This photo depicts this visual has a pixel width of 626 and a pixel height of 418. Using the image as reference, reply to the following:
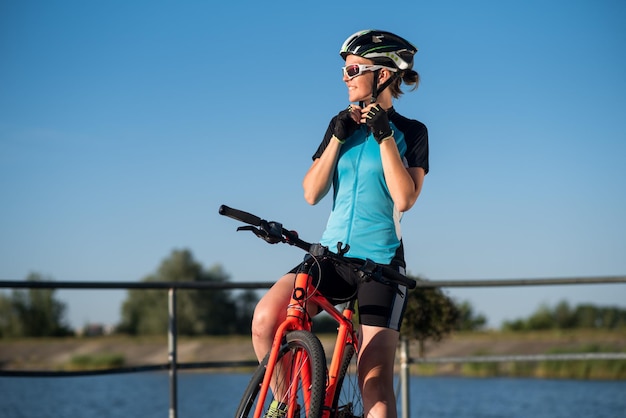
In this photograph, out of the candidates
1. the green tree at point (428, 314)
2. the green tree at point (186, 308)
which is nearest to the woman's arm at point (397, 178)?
the green tree at point (428, 314)

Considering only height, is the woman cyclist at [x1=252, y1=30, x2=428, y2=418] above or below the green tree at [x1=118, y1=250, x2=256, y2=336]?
above

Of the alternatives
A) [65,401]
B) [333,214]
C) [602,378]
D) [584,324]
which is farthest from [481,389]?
[333,214]

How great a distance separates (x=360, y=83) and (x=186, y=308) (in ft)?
128

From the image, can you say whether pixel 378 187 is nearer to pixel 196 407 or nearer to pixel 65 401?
pixel 196 407

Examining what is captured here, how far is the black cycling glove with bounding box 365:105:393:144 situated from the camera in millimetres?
2709

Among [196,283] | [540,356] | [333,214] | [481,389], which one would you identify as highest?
[333,214]

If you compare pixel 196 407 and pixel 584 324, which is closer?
pixel 196 407

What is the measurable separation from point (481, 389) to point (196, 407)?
8659 mm

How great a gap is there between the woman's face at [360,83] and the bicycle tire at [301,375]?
2.71 feet

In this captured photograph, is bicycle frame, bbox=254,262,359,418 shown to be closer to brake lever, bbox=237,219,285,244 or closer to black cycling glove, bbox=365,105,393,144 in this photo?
brake lever, bbox=237,219,285,244

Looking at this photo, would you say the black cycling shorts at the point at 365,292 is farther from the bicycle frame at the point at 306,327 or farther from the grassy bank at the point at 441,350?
the grassy bank at the point at 441,350

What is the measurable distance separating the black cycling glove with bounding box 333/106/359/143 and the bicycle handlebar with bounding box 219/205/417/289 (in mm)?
355

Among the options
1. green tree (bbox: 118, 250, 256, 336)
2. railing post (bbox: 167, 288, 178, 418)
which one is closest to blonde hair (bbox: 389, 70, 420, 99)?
railing post (bbox: 167, 288, 178, 418)

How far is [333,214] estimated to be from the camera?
2.93 metres
